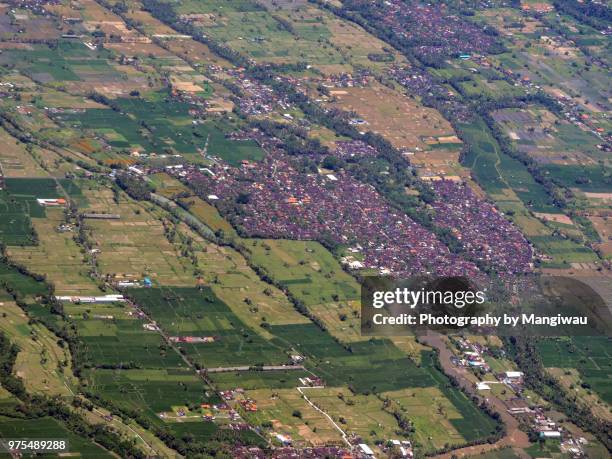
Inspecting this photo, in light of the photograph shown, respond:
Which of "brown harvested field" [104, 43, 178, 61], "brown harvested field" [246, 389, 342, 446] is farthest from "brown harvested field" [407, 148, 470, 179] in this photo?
"brown harvested field" [246, 389, 342, 446]

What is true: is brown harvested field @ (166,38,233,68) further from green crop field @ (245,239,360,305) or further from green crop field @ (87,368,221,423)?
green crop field @ (87,368,221,423)

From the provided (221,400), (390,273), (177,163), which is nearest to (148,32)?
(177,163)

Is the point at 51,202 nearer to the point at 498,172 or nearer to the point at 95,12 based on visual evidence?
the point at 498,172

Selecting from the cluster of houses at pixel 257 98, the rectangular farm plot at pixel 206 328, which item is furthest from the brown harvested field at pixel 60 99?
the rectangular farm plot at pixel 206 328

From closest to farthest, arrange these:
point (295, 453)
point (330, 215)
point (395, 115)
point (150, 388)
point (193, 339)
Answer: point (295, 453) < point (150, 388) < point (193, 339) < point (330, 215) < point (395, 115)

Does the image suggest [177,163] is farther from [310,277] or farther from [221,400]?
[221,400]

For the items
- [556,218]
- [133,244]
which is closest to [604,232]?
[556,218]
